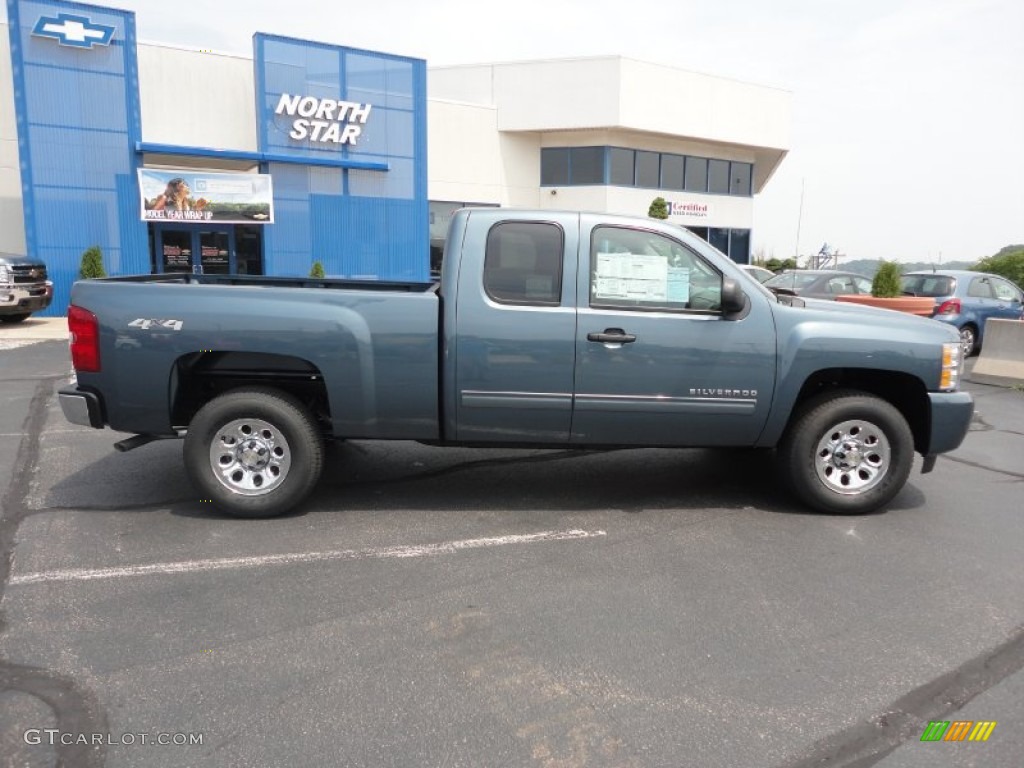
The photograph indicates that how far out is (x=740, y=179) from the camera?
35.6m

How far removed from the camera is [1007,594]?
4.19 m

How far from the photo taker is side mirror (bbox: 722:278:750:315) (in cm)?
493

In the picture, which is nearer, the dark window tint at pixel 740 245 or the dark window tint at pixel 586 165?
the dark window tint at pixel 586 165

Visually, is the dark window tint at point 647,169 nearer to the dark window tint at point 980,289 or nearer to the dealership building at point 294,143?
the dealership building at point 294,143

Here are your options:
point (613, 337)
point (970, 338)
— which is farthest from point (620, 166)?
point (613, 337)

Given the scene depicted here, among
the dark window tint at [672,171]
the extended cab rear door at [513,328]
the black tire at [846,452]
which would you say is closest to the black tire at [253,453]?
the extended cab rear door at [513,328]

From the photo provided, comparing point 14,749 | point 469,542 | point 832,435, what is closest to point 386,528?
point 469,542

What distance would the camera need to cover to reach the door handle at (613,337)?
4977 mm

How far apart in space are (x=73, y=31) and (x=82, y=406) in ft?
62.3

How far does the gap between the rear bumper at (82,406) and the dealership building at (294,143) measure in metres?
17.5

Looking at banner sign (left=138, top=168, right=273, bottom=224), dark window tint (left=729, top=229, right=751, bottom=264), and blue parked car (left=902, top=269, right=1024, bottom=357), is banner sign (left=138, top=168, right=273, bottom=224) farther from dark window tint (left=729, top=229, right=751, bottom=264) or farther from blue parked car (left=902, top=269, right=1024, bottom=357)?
dark window tint (left=729, top=229, right=751, bottom=264)

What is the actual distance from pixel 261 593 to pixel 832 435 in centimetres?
374

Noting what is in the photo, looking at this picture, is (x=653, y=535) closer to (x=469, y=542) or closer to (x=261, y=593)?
(x=469, y=542)

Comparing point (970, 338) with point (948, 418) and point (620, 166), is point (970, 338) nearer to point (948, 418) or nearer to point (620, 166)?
point (948, 418)
